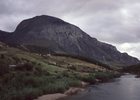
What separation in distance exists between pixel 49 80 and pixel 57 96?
17.1 metres

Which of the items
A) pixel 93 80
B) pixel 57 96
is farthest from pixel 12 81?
pixel 93 80

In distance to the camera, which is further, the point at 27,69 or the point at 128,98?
the point at 27,69

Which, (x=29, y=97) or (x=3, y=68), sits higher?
(x=3, y=68)

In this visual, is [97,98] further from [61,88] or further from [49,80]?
[49,80]

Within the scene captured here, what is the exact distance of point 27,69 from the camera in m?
113

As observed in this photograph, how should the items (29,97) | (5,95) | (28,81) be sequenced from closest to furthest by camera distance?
(5,95) → (29,97) → (28,81)

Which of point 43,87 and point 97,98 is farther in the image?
point 43,87

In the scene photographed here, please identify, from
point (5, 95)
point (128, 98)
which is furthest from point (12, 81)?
point (128, 98)

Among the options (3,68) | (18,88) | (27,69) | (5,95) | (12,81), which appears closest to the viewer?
(5,95)

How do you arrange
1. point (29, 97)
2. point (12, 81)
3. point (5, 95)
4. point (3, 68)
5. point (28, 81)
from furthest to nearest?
point (3, 68), point (28, 81), point (12, 81), point (29, 97), point (5, 95)

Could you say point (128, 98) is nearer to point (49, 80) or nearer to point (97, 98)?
point (97, 98)

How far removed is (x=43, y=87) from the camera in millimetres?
82688

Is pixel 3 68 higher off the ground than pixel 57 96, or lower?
higher

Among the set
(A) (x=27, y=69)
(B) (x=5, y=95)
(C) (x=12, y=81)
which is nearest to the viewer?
(B) (x=5, y=95)
